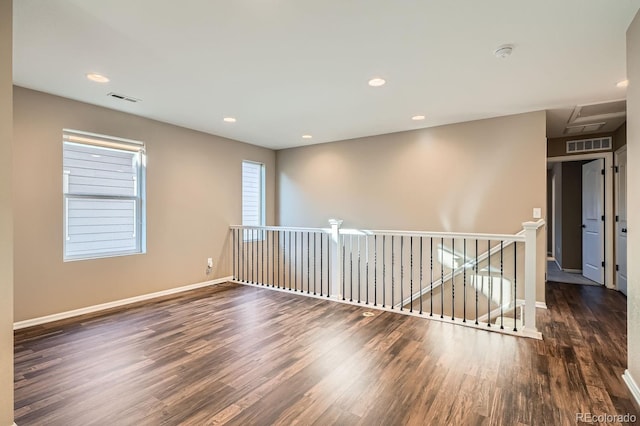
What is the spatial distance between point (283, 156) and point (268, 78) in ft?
11.2

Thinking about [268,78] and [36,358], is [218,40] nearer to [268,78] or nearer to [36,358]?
[268,78]

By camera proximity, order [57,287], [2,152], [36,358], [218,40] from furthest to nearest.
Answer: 1. [57,287]
2. [36,358]
3. [218,40]
4. [2,152]

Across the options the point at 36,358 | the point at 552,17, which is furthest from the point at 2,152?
the point at 552,17

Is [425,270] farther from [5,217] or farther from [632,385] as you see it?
[5,217]

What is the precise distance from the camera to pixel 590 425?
5.80ft

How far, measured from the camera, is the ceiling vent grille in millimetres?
5066

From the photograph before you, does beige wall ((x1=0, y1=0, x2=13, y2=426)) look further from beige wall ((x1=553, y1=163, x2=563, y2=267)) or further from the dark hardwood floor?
beige wall ((x1=553, y1=163, x2=563, y2=267))

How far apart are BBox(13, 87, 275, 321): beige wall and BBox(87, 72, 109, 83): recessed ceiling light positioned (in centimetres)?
85

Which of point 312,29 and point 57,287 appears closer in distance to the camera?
point 312,29

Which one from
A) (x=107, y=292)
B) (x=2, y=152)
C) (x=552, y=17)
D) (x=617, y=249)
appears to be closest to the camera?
(x=2, y=152)

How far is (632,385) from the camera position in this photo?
208 centimetres

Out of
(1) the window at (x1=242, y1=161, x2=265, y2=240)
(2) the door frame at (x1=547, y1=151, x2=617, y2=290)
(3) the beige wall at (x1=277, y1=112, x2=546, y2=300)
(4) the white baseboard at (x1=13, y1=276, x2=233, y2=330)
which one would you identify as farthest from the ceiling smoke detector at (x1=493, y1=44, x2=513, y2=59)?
(4) the white baseboard at (x1=13, y1=276, x2=233, y2=330)
